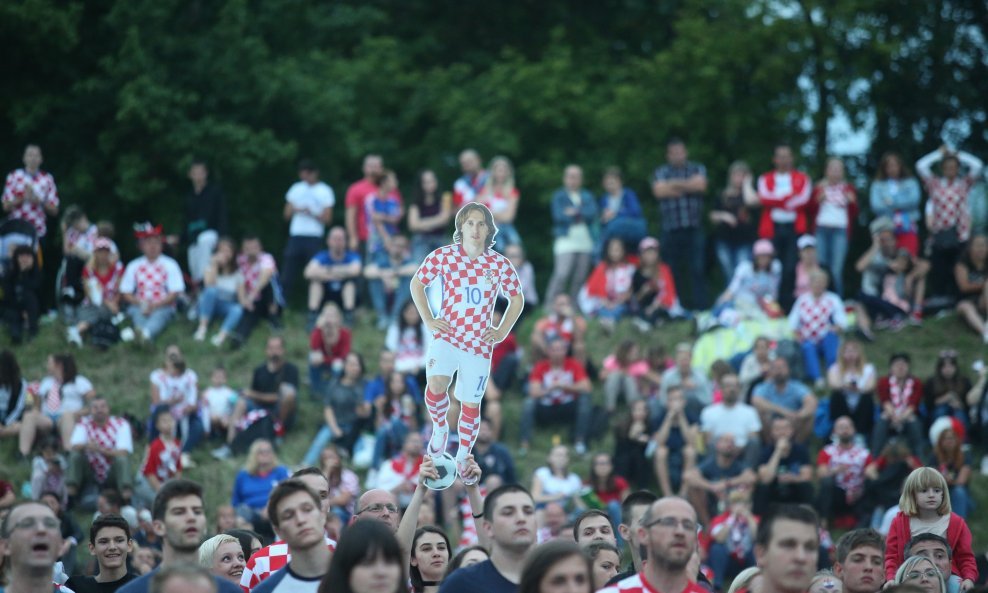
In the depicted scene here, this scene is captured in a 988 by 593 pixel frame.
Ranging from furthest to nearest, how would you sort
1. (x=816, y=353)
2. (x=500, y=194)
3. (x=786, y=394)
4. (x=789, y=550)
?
(x=500, y=194)
(x=816, y=353)
(x=786, y=394)
(x=789, y=550)

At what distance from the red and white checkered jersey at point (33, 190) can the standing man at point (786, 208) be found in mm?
8154

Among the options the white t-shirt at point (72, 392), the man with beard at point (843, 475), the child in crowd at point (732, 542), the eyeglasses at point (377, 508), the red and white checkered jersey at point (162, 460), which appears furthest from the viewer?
the white t-shirt at point (72, 392)

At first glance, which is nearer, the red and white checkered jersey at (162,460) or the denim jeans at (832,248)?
the red and white checkered jersey at (162,460)

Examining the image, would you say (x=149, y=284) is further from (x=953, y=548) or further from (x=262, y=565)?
(x=953, y=548)

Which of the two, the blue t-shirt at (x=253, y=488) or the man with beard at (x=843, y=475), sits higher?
the blue t-shirt at (x=253, y=488)

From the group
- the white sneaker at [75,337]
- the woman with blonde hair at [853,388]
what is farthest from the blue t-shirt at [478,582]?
the white sneaker at [75,337]

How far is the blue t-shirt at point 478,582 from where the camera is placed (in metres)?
6.43

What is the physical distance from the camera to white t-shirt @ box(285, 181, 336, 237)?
56.8ft

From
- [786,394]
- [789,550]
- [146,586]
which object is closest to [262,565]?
[146,586]

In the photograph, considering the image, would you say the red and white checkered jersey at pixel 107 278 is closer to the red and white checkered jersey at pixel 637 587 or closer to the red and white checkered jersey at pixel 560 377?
the red and white checkered jersey at pixel 560 377

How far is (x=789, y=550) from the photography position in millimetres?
6133

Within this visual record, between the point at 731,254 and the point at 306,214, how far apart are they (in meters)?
5.07

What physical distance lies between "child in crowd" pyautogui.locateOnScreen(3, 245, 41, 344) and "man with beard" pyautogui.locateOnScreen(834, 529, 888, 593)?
449 inches

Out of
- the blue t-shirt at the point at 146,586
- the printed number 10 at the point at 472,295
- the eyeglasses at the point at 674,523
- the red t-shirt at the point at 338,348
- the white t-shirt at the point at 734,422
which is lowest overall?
the white t-shirt at the point at 734,422
